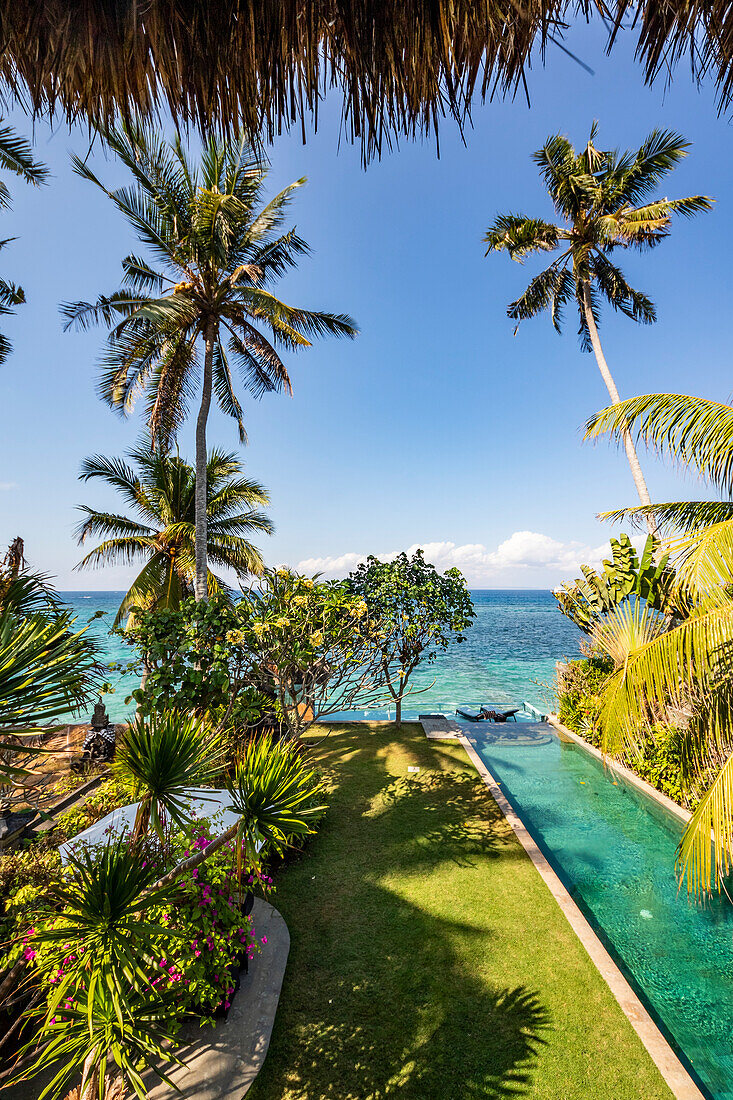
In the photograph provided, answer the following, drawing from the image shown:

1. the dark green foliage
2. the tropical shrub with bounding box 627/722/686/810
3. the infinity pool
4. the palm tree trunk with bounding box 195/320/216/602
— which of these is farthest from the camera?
the palm tree trunk with bounding box 195/320/216/602

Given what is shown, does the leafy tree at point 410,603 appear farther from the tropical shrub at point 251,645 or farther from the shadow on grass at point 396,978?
the shadow on grass at point 396,978

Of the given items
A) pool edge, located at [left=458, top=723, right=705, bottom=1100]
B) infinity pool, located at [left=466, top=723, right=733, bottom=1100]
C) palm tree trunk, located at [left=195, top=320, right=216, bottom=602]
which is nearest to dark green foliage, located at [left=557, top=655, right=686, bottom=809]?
infinity pool, located at [left=466, top=723, right=733, bottom=1100]

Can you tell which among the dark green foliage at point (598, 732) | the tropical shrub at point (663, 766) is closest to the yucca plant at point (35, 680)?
the dark green foliage at point (598, 732)

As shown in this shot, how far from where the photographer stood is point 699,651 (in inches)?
139

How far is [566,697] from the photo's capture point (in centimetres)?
1212

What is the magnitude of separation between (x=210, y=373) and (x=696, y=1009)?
41.7 ft

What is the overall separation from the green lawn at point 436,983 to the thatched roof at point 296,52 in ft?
20.0

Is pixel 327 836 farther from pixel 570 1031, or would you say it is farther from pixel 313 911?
pixel 570 1031

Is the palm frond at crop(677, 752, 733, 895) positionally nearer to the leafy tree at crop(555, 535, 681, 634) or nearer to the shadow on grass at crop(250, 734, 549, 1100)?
the leafy tree at crop(555, 535, 681, 634)

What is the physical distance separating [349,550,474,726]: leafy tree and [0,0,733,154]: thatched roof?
7.26 m

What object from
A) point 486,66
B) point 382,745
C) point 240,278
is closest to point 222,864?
point 486,66

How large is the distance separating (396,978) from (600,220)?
16864mm

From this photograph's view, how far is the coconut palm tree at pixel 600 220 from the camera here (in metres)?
11.7

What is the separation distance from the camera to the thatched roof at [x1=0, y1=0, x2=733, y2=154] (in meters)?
1.95
